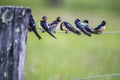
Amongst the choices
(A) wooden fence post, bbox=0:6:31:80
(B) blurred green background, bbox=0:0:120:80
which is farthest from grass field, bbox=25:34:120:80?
(A) wooden fence post, bbox=0:6:31:80

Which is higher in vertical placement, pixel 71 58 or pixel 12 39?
pixel 12 39

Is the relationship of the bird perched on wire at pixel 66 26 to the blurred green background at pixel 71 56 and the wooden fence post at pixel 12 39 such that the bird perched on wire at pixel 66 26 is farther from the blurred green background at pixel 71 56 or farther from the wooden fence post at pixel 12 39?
the blurred green background at pixel 71 56

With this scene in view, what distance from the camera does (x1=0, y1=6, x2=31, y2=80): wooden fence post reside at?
9.80 feet

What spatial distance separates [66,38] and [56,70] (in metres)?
2.44

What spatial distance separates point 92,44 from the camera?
7.19 meters

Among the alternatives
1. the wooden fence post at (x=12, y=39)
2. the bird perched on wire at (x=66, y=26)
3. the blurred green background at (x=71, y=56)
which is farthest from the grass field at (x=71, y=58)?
the wooden fence post at (x=12, y=39)

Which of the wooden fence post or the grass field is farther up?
the wooden fence post

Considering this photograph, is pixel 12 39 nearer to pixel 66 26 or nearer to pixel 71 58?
pixel 66 26

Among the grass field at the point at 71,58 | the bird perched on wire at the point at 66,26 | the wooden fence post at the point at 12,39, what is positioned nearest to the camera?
the wooden fence post at the point at 12,39

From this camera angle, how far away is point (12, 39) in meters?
3.00

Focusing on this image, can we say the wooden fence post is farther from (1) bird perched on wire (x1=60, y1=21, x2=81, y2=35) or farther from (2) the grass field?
(2) the grass field

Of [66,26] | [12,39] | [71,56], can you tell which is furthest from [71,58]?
[12,39]

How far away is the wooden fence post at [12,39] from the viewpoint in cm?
299

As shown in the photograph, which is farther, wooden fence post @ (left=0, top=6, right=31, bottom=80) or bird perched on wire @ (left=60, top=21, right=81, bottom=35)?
bird perched on wire @ (left=60, top=21, right=81, bottom=35)
